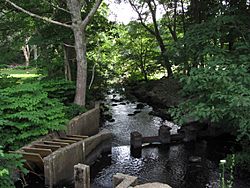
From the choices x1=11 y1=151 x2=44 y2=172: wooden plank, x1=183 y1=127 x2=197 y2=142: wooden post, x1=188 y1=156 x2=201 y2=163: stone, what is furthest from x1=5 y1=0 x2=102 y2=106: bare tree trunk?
x1=188 y1=156 x2=201 y2=163: stone

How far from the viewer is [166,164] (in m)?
9.08

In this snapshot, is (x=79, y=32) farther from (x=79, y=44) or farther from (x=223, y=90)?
(x=223, y=90)

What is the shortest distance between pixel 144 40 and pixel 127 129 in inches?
377

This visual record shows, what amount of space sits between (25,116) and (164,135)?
501 centimetres

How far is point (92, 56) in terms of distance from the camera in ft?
48.1

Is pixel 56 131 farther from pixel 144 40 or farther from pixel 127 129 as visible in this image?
pixel 144 40

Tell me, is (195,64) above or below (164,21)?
below

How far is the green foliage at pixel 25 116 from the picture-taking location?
770cm

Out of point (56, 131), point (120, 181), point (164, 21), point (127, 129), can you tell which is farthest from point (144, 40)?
point (120, 181)

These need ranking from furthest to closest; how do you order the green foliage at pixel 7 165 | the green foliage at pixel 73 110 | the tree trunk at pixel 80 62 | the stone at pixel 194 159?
the tree trunk at pixel 80 62 → the green foliage at pixel 73 110 → the stone at pixel 194 159 → the green foliage at pixel 7 165

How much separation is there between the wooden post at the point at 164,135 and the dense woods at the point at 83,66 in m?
1.73

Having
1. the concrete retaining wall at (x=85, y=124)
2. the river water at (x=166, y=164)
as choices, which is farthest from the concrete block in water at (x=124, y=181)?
the concrete retaining wall at (x=85, y=124)

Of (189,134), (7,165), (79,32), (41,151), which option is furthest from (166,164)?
(7,165)

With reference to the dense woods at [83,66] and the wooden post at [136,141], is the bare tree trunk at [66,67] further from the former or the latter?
the wooden post at [136,141]
